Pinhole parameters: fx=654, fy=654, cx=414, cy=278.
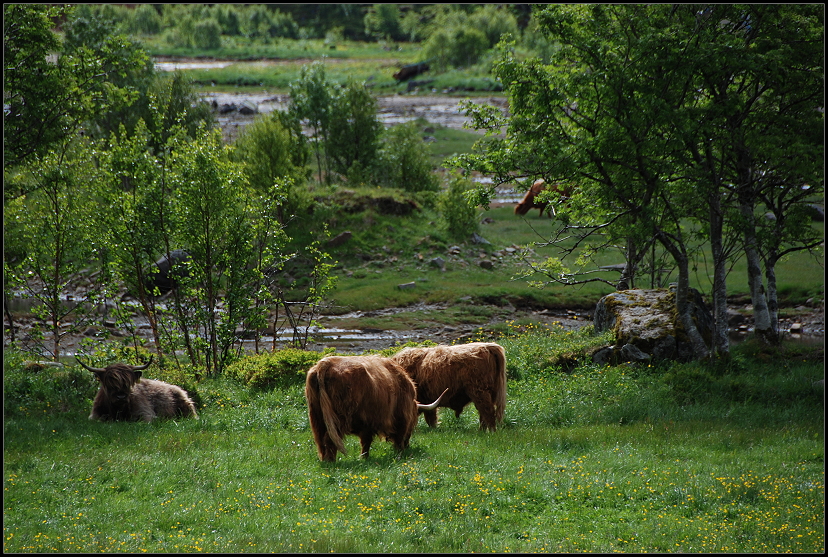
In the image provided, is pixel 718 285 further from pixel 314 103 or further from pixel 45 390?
pixel 314 103

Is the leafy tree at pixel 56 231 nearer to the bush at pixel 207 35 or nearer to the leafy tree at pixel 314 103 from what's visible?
the leafy tree at pixel 314 103

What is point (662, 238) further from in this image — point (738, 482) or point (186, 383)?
point (186, 383)

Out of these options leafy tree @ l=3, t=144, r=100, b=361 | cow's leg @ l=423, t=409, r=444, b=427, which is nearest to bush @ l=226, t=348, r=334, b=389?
leafy tree @ l=3, t=144, r=100, b=361

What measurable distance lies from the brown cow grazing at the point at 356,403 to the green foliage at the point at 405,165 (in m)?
41.3

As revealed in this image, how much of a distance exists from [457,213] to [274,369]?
25559 mm

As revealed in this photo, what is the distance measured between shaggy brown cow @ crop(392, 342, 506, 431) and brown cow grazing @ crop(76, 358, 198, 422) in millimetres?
5838

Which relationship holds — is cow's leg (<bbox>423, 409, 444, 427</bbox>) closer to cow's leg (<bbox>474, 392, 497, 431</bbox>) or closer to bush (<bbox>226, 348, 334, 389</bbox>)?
cow's leg (<bbox>474, 392, 497, 431</bbox>)

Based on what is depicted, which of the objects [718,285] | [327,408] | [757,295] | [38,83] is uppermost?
[38,83]

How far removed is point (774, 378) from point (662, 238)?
4558 millimetres

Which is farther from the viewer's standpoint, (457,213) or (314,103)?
(314,103)

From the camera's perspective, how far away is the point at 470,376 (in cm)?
1396

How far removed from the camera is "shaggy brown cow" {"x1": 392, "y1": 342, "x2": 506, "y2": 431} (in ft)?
45.9

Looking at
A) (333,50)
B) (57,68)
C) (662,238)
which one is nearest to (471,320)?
(662,238)

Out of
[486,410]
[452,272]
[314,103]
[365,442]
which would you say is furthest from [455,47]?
[365,442]
